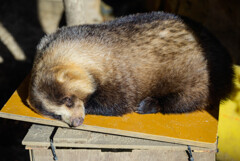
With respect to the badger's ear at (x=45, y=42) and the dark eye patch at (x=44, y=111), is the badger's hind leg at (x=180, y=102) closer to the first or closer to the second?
the dark eye patch at (x=44, y=111)

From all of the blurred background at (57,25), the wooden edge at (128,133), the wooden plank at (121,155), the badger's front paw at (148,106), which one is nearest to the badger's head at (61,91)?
the wooden edge at (128,133)

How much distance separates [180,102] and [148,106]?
381 mm

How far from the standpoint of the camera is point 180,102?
349cm

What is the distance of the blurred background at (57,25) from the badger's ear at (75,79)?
1.49m

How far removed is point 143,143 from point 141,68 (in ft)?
2.73

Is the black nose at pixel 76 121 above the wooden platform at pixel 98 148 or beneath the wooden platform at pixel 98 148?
above

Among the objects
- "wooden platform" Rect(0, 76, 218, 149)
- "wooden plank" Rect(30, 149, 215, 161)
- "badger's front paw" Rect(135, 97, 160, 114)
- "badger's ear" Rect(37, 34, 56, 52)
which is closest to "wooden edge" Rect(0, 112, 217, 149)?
"wooden platform" Rect(0, 76, 218, 149)

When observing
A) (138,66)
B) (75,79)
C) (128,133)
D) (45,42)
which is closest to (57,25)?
(45,42)

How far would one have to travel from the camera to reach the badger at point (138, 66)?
10.4 ft

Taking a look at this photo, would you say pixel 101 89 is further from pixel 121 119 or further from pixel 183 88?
pixel 183 88

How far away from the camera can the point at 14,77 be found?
221 inches

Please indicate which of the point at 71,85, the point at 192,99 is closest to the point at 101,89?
the point at 71,85

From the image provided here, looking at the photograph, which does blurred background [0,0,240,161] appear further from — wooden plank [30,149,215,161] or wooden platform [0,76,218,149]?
wooden plank [30,149,215,161]

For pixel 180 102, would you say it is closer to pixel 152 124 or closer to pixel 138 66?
pixel 152 124
